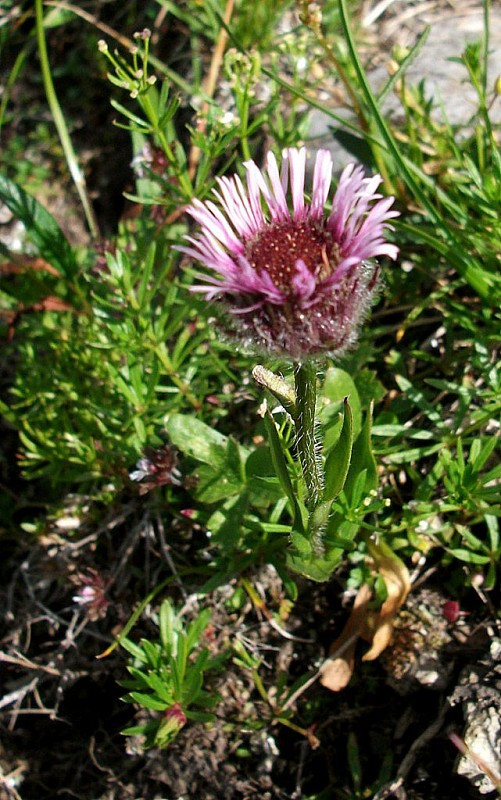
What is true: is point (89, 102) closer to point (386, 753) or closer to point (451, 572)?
point (451, 572)

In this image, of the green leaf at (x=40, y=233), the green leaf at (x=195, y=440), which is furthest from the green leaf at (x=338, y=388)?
the green leaf at (x=40, y=233)

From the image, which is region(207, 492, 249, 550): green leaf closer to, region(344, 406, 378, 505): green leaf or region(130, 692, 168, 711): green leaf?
region(344, 406, 378, 505): green leaf

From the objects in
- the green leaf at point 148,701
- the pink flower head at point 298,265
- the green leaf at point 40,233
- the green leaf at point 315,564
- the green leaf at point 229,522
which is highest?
the green leaf at point 40,233

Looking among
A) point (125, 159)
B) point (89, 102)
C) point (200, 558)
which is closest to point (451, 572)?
point (200, 558)

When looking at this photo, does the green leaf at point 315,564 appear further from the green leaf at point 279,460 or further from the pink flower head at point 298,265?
the pink flower head at point 298,265

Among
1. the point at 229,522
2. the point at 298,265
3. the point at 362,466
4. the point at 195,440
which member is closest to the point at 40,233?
the point at 195,440
